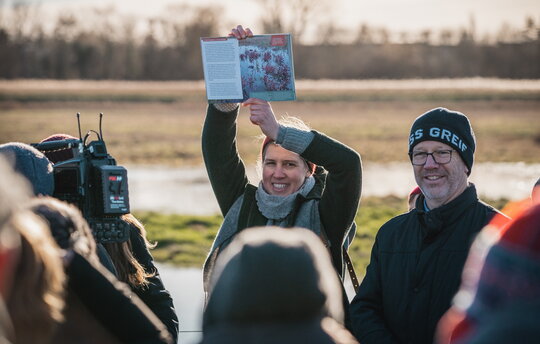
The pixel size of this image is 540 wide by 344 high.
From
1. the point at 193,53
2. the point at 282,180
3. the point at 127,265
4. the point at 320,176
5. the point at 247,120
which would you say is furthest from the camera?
the point at 193,53

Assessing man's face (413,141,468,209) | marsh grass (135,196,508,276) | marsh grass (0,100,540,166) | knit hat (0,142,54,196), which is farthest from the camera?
marsh grass (0,100,540,166)

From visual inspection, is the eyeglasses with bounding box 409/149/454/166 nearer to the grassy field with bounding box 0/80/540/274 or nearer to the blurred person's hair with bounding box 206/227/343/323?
the blurred person's hair with bounding box 206/227/343/323

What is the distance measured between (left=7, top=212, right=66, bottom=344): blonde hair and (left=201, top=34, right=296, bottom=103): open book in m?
2.03

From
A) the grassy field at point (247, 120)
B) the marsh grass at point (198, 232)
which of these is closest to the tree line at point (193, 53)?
the grassy field at point (247, 120)

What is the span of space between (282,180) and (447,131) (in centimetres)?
83

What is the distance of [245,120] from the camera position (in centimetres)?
3161

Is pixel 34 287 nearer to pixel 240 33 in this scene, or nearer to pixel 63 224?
pixel 63 224

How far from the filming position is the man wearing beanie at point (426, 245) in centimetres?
351

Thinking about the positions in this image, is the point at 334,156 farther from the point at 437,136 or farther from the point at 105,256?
the point at 105,256

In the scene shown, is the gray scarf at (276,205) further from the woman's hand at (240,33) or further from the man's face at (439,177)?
the woman's hand at (240,33)

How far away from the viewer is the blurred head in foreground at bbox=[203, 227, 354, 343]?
Answer: 70.3 inches

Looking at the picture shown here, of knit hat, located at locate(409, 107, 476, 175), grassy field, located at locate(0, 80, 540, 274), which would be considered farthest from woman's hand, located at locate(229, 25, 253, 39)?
grassy field, located at locate(0, 80, 540, 274)

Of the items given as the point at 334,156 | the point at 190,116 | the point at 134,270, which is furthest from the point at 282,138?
the point at 190,116

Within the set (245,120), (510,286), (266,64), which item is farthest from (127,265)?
(245,120)
